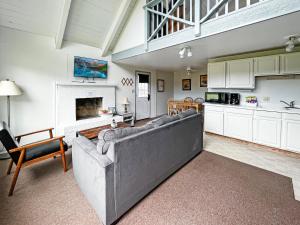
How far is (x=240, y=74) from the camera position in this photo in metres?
3.78

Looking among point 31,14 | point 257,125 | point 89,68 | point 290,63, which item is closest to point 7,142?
point 31,14

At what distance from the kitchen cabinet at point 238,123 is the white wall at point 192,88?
2.98m

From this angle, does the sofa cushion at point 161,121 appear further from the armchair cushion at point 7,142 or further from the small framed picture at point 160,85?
the small framed picture at point 160,85

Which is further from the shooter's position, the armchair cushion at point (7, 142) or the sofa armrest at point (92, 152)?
the armchair cushion at point (7, 142)

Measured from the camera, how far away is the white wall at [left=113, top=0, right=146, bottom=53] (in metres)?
3.73

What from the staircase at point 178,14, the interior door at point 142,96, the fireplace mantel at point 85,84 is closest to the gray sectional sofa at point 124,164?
the staircase at point 178,14

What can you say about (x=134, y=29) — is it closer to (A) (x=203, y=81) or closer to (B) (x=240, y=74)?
(B) (x=240, y=74)

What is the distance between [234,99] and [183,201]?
321 centimetres

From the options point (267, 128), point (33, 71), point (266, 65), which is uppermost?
point (266, 65)

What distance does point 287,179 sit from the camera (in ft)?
7.38

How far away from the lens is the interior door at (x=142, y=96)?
6.04m

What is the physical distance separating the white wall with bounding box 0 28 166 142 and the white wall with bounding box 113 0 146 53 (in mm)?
1241

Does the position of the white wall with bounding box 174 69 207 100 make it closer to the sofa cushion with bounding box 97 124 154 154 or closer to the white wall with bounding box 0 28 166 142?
the white wall with bounding box 0 28 166 142

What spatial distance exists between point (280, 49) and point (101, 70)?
14.7ft
